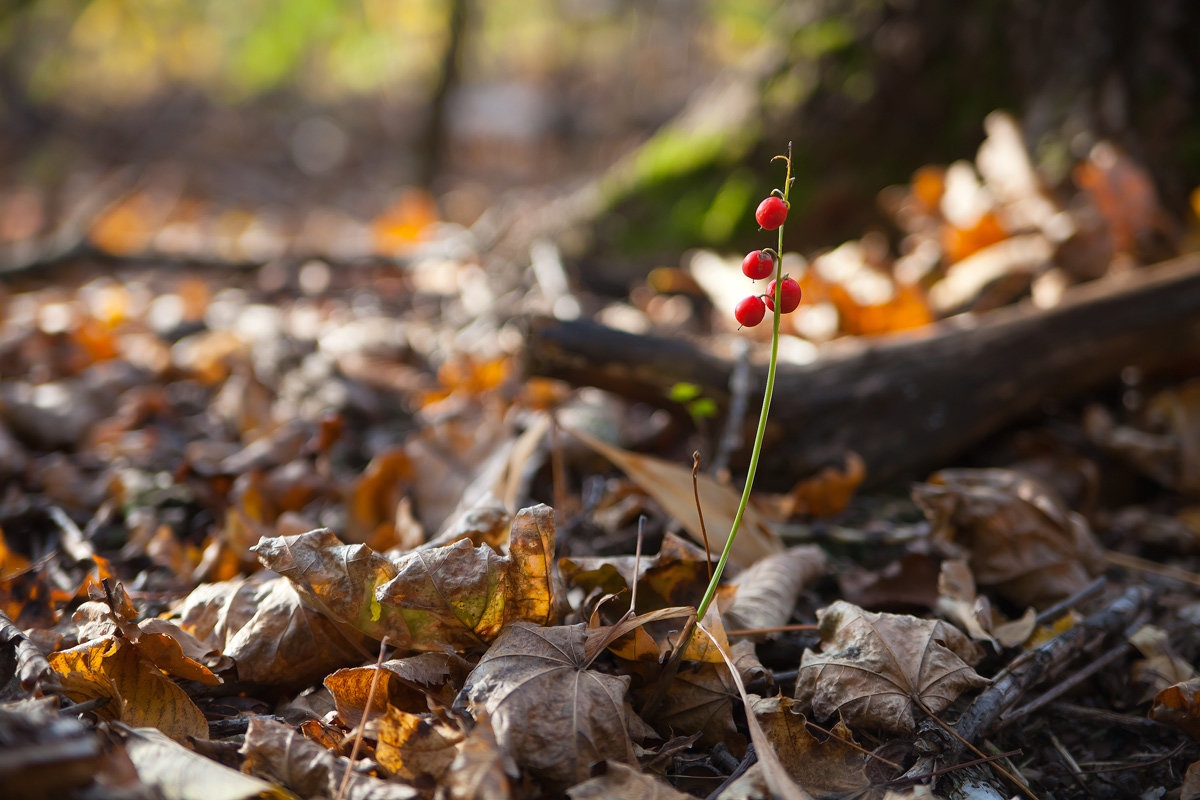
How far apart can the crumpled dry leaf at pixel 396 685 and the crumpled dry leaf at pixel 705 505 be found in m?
0.54

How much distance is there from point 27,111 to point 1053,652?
10680mm

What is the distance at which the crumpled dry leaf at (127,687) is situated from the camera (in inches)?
39.3

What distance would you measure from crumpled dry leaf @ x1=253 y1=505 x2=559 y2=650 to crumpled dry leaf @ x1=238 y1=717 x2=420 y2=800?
18cm

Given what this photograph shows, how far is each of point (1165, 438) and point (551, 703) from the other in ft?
6.06

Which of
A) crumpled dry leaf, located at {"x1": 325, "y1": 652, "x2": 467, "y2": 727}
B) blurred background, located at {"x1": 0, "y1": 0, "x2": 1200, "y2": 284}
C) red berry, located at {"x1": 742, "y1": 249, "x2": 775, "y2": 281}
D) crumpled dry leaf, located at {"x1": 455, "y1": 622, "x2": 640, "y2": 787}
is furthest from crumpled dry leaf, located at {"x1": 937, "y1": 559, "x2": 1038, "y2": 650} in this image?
blurred background, located at {"x1": 0, "y1": 0, "x2": 1200, "y2": 284}

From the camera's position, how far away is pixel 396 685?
1.03 metres

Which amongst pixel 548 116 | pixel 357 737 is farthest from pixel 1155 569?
pixel 548 116

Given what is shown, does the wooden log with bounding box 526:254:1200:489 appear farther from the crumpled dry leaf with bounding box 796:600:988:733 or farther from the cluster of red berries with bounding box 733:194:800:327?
the cluster of red berries with bounding box 733:194:800:327

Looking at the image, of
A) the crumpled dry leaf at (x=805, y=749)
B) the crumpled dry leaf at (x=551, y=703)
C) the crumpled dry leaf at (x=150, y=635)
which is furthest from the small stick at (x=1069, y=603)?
the crumpled dry leaf at (x=150, y=635)

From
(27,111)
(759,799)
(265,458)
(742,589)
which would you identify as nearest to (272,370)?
(265,458)

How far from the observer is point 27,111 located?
830 centimetres

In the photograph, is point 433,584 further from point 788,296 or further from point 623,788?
point 788,296

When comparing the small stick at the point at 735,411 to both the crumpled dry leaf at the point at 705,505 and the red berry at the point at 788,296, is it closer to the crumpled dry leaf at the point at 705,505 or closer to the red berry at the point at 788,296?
the crumpled dry leaf at the point at 705,505

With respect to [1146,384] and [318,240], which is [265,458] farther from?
A: [318,240]
